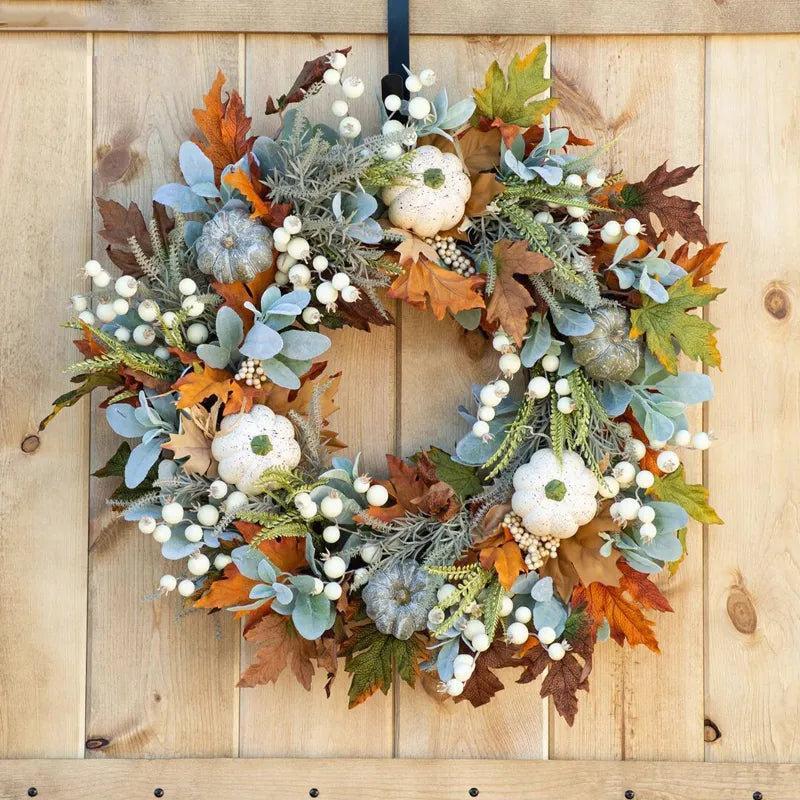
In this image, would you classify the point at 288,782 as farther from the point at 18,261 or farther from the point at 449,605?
the point at 18,261

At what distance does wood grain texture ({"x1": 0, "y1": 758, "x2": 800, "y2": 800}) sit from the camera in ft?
3.84

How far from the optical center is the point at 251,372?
104 centimetres

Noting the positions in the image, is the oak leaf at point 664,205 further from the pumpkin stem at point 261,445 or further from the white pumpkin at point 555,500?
the pumpkin stem at point 261,445

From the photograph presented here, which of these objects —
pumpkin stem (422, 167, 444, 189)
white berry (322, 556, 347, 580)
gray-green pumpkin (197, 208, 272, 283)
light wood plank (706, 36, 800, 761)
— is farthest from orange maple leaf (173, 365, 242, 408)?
light wood plank (706, 36, 800, 761)

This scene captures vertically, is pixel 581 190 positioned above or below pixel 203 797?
above

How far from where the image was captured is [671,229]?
1103mm

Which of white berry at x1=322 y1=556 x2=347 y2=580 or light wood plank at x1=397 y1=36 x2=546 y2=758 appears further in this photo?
light wood plank at x1=397 y1=36 x2=546 y2=758

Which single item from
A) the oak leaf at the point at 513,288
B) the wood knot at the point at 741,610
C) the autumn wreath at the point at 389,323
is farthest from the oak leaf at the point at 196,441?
the wood knot at the point at 741,610

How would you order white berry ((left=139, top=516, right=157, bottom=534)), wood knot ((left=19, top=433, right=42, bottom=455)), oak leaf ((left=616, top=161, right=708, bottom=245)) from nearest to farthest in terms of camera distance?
1. white berry ((left=139, top=516, right=157, bottom=534))
2. oak leaf ((left=616, top=161, right=708, bottom=245))
3. wood knot ((left=19, top=433, right=42, bottom=455))

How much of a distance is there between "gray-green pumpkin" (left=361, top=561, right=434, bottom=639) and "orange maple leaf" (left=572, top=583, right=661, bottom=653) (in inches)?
7.3

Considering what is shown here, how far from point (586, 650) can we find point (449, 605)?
0.60 feet

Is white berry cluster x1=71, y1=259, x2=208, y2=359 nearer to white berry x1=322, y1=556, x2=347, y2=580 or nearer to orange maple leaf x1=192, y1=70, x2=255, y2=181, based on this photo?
orange maple leaf x1=192, y1=70, x2=255, y2=181

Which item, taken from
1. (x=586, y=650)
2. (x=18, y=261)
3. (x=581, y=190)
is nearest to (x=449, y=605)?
(x=586, y=650)

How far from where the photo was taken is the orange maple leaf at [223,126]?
106 centimetres
